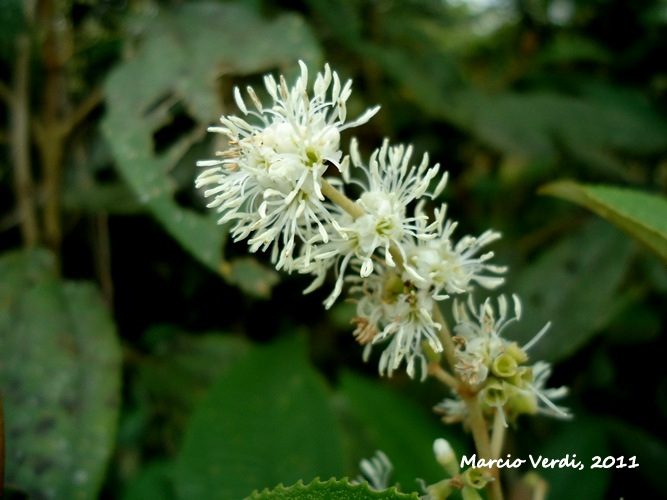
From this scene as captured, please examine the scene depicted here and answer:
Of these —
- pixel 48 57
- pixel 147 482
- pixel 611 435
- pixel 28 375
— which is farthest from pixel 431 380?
pixel 48 57

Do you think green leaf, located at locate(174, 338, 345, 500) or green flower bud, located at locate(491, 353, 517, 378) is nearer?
green flower bud, located at locate(491, 353, 517, 378)

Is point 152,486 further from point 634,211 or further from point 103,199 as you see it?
point 634,211

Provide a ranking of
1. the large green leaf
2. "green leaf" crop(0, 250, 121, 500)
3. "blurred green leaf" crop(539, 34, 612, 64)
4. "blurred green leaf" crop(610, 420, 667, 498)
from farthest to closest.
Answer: "blurred green leaf" crop(539, 34, 612, 64) → "blurred green leaf" crop(610, 420, 667, 498) → the large green leaf → "green leaf" crop(0, 250, 121, 500)

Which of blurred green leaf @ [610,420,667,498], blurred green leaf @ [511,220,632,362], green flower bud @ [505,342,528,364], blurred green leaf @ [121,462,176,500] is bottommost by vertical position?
blurred green leaf @ [121,462,176,500]

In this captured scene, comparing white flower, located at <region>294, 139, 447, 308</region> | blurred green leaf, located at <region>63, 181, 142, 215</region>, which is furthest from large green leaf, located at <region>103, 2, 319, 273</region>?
white flower, located at <region>294, 139, 447, 308</region>

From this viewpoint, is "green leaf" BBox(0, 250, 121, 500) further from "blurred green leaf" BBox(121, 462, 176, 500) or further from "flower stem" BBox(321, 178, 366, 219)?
"flower stem" BBox(321, 178, 366, 219)

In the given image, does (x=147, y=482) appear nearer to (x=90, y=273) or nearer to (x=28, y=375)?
(x=28, y=375)

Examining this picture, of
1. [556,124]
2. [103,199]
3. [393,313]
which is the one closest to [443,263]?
[393,313]
